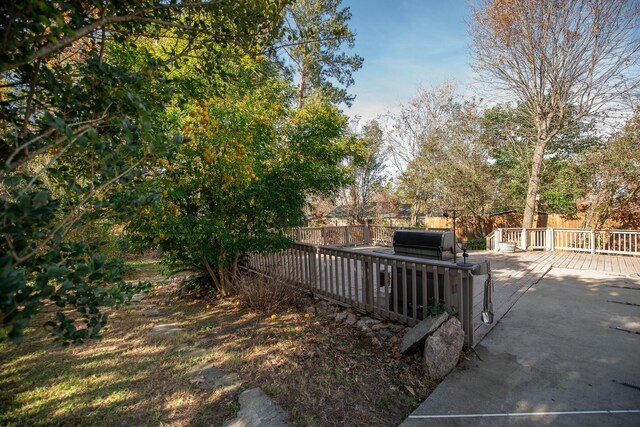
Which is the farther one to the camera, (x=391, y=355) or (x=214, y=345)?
(x=214, y=345)

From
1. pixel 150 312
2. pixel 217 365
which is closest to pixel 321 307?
pixel 217 365

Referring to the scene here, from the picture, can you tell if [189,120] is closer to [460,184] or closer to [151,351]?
[151,351]

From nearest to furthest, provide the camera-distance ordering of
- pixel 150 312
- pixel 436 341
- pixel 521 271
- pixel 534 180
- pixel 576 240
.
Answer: pixel 436 341 < pixel 150 312 < pixel 521 271 < pixel 576 240 < pixel 534 180

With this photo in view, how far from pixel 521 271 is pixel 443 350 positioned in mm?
5084

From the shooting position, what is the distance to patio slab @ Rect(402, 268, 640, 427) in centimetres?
212

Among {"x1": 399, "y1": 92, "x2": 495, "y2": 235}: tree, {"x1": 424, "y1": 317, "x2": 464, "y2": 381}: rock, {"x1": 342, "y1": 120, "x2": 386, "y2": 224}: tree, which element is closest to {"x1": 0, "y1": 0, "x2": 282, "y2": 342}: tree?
{"x1": 424, "y1": 317, "x2": 464, "y2": 381}: rock

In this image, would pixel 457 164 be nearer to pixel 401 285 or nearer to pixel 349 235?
pixel 349 235

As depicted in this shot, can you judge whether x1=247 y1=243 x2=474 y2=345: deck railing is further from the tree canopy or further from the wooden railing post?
the wooden railing post

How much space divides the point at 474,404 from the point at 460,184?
13.4 meters

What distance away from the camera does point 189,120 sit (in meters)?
3.83

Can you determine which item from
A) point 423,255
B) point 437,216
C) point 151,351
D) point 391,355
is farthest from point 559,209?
point 151,351

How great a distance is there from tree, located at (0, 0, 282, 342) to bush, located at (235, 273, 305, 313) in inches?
116

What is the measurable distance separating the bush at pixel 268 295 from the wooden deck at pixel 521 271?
8.65 feet

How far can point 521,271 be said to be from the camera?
6.46 m
